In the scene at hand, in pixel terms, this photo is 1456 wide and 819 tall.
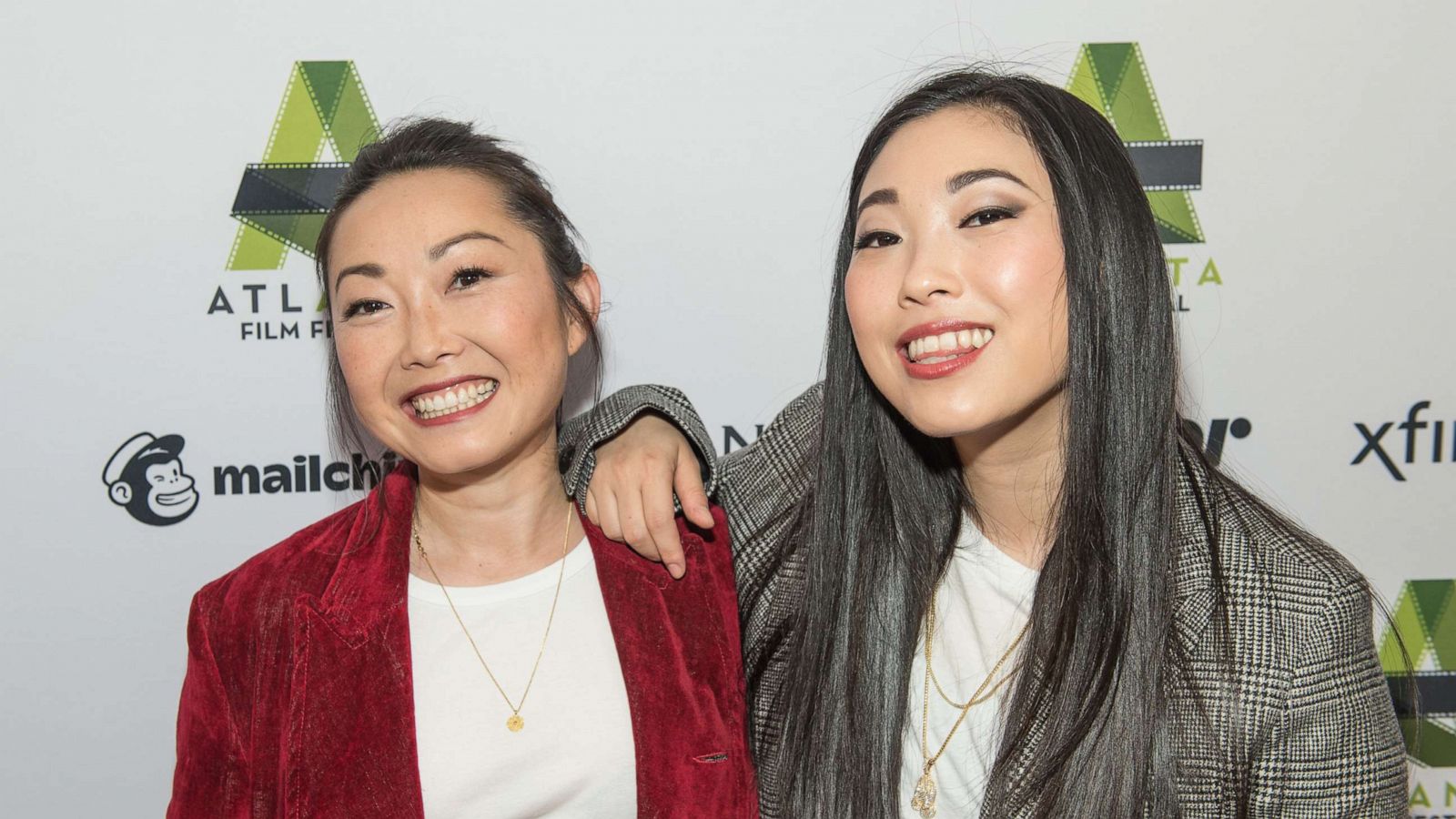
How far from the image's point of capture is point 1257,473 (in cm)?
185

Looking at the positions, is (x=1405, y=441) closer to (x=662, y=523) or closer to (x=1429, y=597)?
(x=1429, y=597)

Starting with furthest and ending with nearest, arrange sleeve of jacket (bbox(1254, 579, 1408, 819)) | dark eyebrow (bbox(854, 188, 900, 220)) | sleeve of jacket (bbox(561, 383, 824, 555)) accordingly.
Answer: sleeve of jacket (bbox(561, 383, 824, 555))
dark eyebrow (bbox(854, 188, 900, 220))
sleeve of jacket (bbox(1254, 579, 1408, 819))

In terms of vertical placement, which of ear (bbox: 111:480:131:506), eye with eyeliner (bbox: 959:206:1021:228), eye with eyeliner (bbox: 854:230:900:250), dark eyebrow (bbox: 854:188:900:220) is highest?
dark eyebrow (bbox: 854:188:900:220)

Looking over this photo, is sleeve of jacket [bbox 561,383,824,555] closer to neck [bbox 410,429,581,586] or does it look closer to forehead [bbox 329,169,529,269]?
neck [bbox 410,429,581,586]

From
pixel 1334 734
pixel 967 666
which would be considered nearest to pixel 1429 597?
pixel 1334 734

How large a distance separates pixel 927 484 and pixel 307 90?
3.65 feet

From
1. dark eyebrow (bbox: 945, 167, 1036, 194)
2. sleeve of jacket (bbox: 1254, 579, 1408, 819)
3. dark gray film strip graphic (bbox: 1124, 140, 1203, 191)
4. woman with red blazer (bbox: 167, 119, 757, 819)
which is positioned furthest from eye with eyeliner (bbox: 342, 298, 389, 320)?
dark gray film strip graphic (bbox: 1124, 140, 1203, 191)

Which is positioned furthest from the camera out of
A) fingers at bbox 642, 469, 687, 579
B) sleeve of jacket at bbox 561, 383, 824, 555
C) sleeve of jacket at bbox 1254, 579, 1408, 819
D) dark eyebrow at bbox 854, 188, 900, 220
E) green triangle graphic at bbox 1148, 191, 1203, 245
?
green triangle graphic at bbox 1148, 191, 1203, 245

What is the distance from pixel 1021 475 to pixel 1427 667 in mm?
1092

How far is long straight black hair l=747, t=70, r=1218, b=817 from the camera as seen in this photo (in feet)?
3.86

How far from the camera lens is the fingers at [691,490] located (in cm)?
138

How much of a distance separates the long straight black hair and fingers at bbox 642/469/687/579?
0.65ft

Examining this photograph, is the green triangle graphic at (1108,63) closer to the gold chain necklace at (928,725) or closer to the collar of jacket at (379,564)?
the gold chain necklace at (928,725)

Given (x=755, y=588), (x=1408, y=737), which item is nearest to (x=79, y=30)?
(x=755, y=588)
